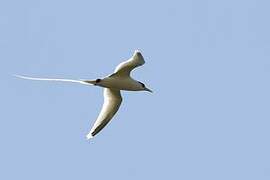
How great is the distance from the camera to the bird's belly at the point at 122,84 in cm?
2623

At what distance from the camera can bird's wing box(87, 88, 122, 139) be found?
29.0 metres

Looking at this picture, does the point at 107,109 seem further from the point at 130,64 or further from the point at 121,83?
the point at 130,64

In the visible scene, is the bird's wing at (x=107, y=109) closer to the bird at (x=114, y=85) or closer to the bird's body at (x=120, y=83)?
the bird at (x=114, y=85)

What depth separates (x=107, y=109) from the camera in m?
29.2

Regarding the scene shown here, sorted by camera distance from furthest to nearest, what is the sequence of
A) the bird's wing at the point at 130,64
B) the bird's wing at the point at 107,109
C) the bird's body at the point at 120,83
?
the bird's wing at the point at 107,109 < the bird's body at the point at 120,83 < the bird's wing at the point at 130,64

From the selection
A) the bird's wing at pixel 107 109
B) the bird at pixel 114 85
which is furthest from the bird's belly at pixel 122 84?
the bird's wing at pixel 107 109

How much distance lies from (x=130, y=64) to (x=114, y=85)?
4.17ft

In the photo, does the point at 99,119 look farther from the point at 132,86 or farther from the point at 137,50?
the point at 137,50

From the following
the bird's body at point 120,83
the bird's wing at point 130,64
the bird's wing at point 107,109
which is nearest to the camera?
the bird's wing at point 130,64

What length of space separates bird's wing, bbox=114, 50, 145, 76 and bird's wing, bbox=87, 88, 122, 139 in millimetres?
2808

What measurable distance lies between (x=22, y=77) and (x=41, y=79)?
1.49 meters

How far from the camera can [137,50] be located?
2502cm

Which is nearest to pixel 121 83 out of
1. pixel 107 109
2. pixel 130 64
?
pixel 130 64

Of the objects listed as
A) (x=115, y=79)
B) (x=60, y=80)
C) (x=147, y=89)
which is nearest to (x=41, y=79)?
(x=60, y=80)
